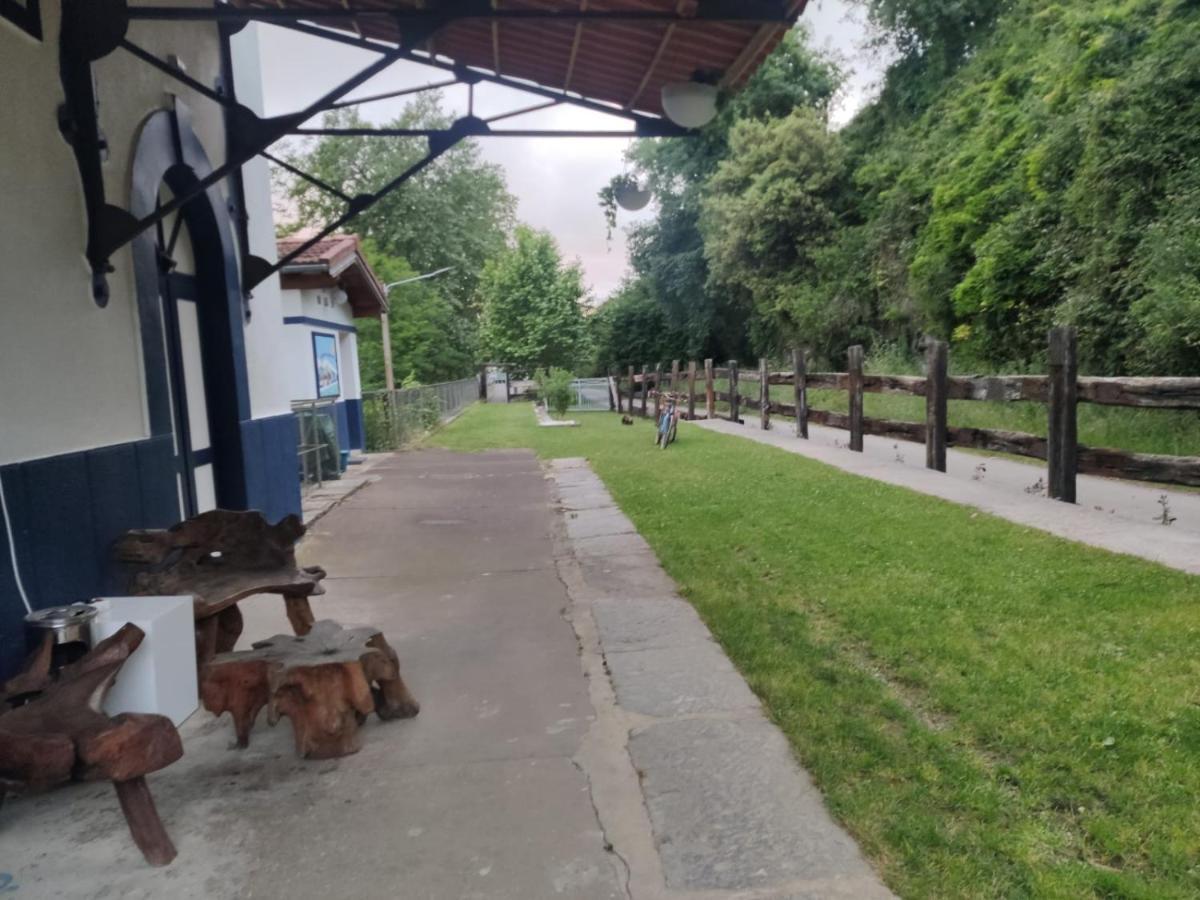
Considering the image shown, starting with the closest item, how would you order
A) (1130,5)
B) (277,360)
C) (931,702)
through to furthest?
1. (931,702)
2. (277,360)
3. (1130,5)

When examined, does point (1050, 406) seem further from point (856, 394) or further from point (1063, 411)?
point (856, 394)

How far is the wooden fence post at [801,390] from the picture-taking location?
13.2 meters

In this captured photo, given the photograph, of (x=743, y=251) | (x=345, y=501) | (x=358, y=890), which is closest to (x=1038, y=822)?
(x=358, y=890)

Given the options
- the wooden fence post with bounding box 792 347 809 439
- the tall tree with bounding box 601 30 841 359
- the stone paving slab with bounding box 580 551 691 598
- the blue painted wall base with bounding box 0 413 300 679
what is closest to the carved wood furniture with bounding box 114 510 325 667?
the blue painted wall base with bounding box 0 413 300 679

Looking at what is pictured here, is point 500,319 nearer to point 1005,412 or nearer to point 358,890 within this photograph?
point 1005,412

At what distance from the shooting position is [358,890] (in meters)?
2.28

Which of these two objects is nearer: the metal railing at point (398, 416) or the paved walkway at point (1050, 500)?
the paved walkway at point (1050, 500)

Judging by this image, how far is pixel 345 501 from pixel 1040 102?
13.9 meters

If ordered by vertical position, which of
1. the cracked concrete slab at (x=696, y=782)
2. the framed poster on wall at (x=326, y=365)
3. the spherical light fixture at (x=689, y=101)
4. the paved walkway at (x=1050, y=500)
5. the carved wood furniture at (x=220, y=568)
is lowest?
the cracked concrete slab at (x=696, y=782)

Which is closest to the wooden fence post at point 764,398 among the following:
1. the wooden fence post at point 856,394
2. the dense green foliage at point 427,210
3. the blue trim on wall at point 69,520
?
the wooden fence post at point 856,394

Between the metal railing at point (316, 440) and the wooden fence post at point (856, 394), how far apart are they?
710 cm

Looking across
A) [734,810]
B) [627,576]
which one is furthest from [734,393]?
[734,810]

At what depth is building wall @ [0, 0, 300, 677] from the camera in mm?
2996

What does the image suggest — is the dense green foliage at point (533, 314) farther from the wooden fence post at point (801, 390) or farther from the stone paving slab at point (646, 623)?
the stone paving slab at point (646, 623)
